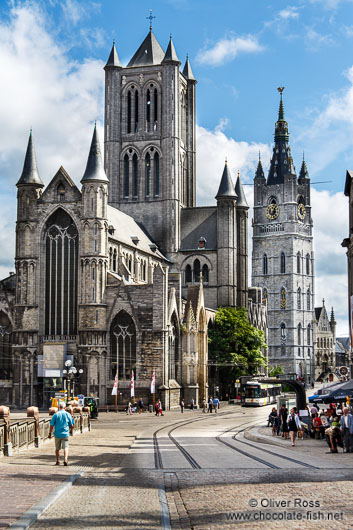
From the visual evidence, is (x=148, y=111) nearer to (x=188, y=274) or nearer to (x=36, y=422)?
(x=188, y=274)

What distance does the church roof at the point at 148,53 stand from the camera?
300 feet

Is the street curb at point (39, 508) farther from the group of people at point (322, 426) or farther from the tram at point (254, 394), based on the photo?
the tram at point (254, 394)

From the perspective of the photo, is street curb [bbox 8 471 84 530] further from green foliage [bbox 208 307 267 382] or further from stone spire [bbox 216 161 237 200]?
stone spire [bbox 216 161 237 200]

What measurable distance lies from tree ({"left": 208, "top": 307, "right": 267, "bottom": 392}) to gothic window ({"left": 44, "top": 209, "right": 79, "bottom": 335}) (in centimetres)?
1746

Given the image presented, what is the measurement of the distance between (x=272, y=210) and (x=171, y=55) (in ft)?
216

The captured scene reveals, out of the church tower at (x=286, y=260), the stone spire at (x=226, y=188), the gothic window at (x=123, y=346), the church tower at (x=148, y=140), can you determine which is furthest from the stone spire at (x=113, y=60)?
the church tower at (x=286, y=260)

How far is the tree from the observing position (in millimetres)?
80125

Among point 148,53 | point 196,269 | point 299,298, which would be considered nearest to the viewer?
point 196,269

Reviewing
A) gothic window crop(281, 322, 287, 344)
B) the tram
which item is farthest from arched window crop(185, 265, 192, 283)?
gothic window crop(281, 322, 287, 344)

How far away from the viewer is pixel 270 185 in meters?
153

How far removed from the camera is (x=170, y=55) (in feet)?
292

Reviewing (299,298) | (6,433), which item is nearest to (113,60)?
(299,298)

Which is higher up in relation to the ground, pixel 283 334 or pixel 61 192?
pixel 61 192

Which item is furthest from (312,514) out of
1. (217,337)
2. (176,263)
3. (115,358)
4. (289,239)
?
(289,239)
